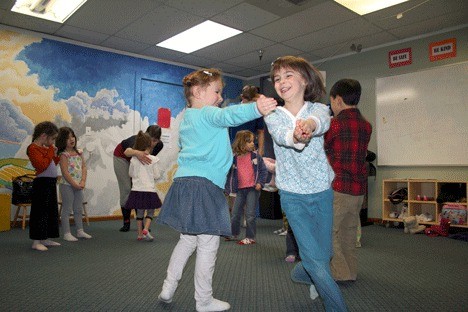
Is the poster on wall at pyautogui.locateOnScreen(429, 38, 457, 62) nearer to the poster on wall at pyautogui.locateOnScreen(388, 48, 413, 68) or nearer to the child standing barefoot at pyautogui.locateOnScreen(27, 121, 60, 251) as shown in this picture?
the poster on wall at pyautogui.locateOnScreen(388, 48, 413, 68)

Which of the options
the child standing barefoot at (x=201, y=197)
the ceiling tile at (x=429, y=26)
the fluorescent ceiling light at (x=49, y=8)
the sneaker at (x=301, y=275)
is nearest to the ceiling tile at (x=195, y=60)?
the fluorescent ceiling light at (x=49, y=8)

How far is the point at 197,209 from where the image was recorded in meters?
1.79

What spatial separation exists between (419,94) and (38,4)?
5683 mm

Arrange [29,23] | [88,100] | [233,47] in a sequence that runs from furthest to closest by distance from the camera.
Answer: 1. [233,47]
2. [88,100]
3. [29,23]

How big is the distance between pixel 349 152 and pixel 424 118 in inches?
150

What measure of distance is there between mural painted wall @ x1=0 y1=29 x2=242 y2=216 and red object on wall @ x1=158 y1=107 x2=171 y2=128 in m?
0.06

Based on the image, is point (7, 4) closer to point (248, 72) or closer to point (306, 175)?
point (248, 72)

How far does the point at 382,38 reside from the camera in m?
5.67

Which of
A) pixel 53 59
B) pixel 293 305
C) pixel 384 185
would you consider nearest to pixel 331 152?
pixel 293 305

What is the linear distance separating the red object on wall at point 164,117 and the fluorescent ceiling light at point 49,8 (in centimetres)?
233

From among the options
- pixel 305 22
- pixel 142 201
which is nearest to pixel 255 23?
pixel 305 22

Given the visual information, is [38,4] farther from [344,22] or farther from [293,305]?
[293,305]

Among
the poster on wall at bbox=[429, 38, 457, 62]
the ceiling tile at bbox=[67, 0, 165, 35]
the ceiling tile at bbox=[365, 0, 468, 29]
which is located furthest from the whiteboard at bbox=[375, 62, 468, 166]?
the ceiling tile at bbox=[67, 0, 165, 35]

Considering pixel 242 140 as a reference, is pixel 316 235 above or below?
below
